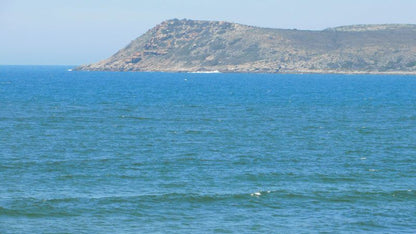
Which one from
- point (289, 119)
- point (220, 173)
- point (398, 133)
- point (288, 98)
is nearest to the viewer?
point (220, 173)

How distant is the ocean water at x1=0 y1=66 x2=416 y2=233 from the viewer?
27797 mm

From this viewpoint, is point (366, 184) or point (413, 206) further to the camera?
point (366, 184)

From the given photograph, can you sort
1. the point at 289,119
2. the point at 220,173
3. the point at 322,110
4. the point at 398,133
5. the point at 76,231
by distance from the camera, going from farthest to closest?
the point at 322,110 < the point at 289,119 < the point at 398,133 < the point at 220,173 < the point at 76,231

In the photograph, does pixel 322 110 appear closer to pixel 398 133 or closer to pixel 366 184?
pixel 398 133

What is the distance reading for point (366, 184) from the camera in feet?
114

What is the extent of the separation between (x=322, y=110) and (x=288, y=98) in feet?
79.0

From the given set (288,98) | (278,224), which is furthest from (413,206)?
(288,98)

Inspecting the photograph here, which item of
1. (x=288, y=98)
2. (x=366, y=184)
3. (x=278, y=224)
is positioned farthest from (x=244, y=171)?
(x=288, y=98)

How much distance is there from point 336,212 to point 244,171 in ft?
31.6

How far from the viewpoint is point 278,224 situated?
2739 centimetres

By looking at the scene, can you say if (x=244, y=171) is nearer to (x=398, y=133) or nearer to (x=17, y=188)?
(x=17, y=188)

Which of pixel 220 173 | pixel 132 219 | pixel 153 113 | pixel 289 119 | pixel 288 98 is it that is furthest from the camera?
pixel 288 98

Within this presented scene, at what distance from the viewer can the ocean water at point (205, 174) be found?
27797 mm

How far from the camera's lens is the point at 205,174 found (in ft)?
121
